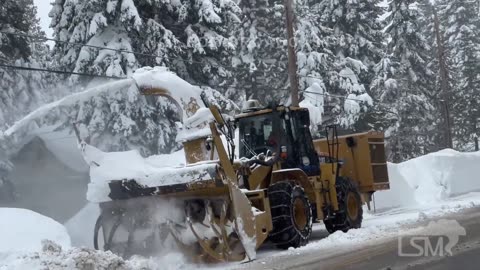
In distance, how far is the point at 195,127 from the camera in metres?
10.0

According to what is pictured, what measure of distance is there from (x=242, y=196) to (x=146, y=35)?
425 inches

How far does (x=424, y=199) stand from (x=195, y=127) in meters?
12.8

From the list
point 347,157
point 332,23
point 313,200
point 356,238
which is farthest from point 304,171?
point 332,23

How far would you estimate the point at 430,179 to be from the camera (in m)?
21.5

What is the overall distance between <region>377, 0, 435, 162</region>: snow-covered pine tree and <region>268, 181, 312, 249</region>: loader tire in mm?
23211

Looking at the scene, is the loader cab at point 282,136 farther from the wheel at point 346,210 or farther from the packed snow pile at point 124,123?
the packed snow pile at point 124,123

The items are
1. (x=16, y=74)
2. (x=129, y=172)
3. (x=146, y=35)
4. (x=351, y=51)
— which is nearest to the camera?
(x=129, y=172)

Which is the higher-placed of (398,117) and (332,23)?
(332,23)

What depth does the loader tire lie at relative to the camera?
1030 cm

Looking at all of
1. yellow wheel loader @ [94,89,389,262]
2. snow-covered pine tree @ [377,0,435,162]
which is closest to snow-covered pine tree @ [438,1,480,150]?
snow-covered pine tree @ [377,0,435,162]

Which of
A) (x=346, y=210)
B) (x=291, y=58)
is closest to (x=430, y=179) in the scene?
(x=291, y=58)

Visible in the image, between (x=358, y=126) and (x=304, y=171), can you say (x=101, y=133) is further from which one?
(x=358, y=126)

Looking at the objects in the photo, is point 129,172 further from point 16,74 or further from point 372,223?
point 16,74

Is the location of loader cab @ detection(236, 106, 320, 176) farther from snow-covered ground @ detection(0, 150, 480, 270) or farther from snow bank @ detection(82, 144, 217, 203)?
snow bank @ detection(82, 144, 217, 203)
